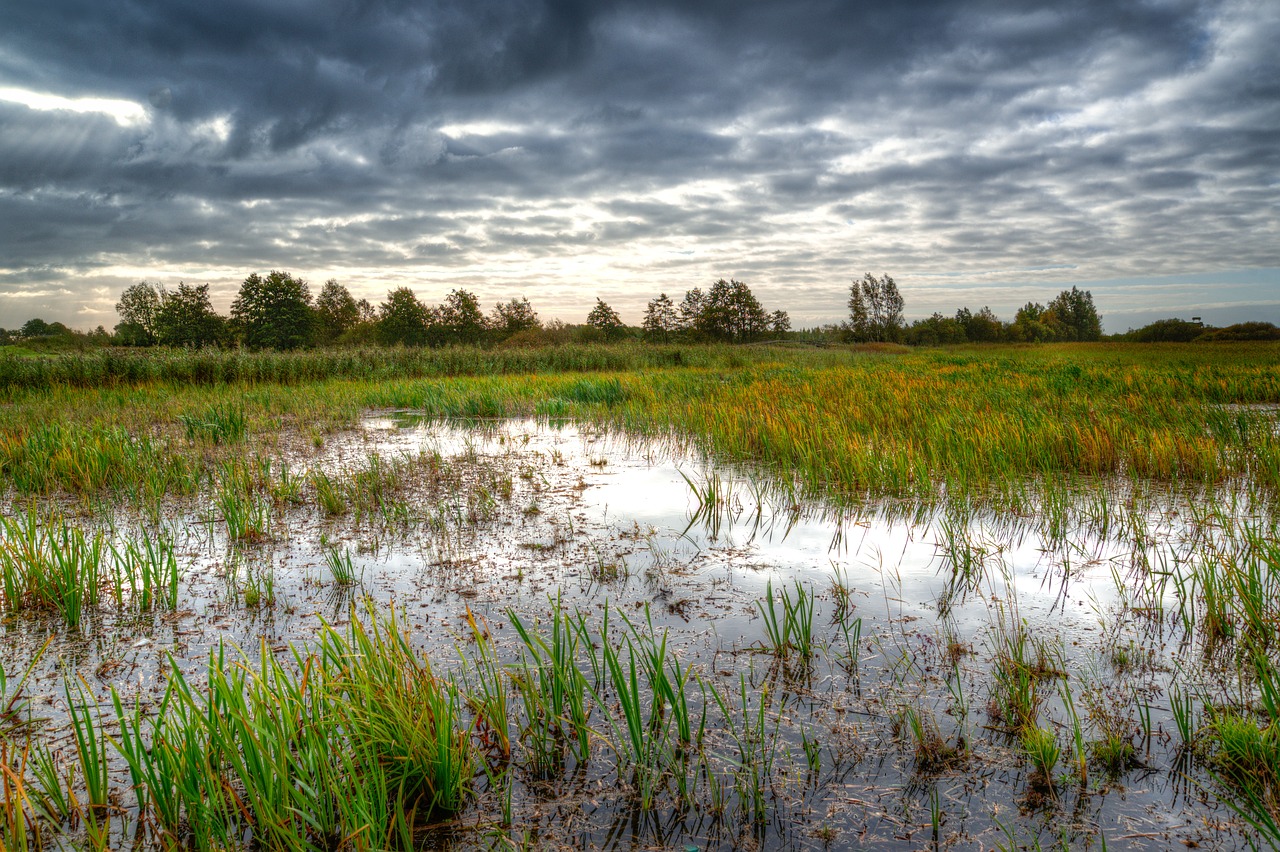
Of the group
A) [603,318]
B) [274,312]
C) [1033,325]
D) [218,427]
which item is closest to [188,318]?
[274,312]

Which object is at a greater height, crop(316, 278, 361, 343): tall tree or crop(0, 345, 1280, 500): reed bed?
crop(316, 278, 361, 343): tall tree

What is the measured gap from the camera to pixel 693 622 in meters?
3.10

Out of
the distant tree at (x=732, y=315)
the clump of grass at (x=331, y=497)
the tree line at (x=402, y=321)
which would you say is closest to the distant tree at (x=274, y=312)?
the tree line at (x=402, y=321)

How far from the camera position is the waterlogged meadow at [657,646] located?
5.89 ft

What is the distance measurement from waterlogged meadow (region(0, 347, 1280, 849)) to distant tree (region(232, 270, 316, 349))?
5861cm

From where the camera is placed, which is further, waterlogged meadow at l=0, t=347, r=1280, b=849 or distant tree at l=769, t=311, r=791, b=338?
distant tree at l=769, t=311, r=791, b=338

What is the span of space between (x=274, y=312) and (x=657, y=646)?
220ft

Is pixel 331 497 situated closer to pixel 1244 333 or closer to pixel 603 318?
pixel 1244 333

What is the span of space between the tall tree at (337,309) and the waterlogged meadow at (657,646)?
8768cm

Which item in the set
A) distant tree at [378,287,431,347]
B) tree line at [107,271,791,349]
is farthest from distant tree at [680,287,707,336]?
distant tree at [378,287,431,347]

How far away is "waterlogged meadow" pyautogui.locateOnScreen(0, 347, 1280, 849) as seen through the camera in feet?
5.89

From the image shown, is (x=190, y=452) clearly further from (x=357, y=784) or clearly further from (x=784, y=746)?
(x=784, y=746)

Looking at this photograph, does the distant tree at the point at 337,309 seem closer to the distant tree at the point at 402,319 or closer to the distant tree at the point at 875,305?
the distant tree at the point at 402,319

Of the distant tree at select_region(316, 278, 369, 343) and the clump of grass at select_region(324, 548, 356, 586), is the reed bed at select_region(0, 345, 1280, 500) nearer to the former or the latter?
the clump of grass at select_region(324, 548, 356, 586)
